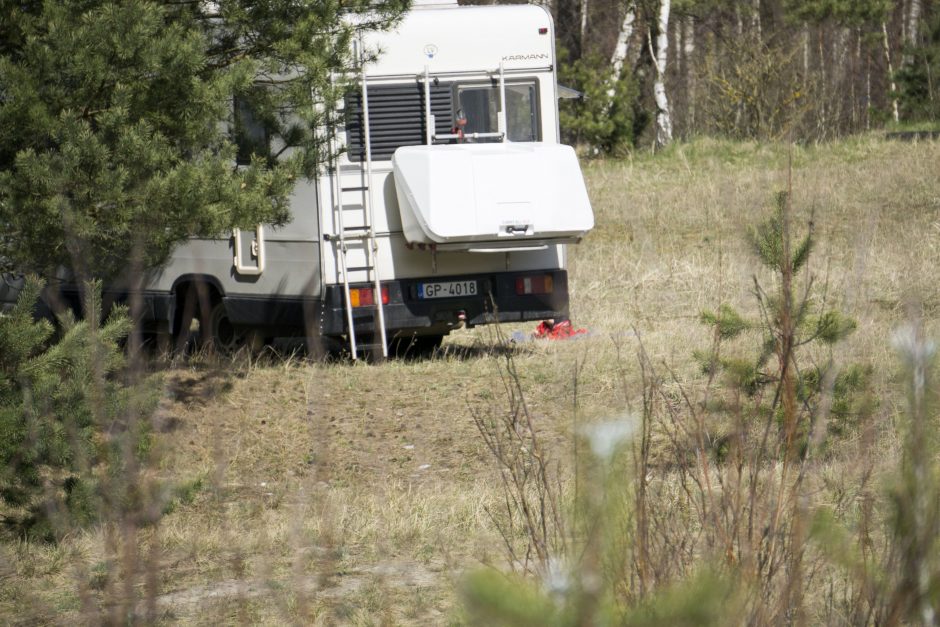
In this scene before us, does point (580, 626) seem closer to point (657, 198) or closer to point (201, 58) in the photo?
point (201, 58)

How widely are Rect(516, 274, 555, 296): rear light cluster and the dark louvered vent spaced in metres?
1.38

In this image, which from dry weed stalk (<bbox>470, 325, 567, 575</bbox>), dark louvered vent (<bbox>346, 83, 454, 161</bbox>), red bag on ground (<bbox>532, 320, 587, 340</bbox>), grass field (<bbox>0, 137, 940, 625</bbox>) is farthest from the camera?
red bag on ground (<bbox>532, 320, 587, 340</bbox>)

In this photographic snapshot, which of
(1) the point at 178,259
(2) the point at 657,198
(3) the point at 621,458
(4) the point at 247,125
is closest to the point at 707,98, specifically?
(2) the point at 657,198

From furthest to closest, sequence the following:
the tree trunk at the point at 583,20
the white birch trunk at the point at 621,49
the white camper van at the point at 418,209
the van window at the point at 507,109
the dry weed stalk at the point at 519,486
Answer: the tree trunk at the point at 583,20
the white birch trunk at the point at 621,49
the van window at the point at 507,109
the white camper van at the point at 418,209
the dry weed stalk at the point at 519,486

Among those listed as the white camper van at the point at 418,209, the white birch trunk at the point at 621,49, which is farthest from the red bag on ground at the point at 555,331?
the white birch trunk at the point at 621,49

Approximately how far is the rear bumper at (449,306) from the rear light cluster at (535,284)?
1.0 inches

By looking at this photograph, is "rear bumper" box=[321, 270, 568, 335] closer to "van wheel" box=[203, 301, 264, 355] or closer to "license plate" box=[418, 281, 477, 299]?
"license plate" box=[418, 281, 477, 299]

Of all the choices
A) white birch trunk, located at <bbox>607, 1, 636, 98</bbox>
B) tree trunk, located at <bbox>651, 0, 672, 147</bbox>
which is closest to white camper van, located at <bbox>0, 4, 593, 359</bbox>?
white birch trunk, located at <bbox>607, 1, 636, 98</bbox>

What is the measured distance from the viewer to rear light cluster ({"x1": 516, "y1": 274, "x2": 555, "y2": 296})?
33.0 ft

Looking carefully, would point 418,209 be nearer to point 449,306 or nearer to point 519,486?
point 449,306

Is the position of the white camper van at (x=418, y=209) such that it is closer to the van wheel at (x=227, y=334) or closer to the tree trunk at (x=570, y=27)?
the van wheel at (x=227, y=334)

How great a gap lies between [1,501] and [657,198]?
14.2 m

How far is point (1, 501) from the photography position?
5.32 meters

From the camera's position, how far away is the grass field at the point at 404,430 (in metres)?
3.95
